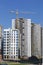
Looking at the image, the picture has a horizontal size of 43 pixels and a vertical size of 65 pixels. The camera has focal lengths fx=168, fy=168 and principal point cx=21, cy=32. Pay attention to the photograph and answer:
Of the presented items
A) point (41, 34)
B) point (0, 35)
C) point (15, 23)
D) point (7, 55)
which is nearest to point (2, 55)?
point (7, 55)

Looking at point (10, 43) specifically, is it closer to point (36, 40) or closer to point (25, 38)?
point (25, 38)

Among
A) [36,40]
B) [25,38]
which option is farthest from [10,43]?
[36,40]

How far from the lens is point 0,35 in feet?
12.9

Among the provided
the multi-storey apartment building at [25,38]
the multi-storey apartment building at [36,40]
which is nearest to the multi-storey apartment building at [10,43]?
the multi-storey apartment building at [25,38]

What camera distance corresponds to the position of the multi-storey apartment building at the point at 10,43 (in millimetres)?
3893

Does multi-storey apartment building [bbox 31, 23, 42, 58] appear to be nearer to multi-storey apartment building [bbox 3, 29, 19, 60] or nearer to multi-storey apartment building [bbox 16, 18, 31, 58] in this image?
multi-storey apartment building [bbox 16, 18, 31, 58]

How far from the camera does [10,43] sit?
13.2 feet

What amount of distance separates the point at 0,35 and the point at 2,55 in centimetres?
49

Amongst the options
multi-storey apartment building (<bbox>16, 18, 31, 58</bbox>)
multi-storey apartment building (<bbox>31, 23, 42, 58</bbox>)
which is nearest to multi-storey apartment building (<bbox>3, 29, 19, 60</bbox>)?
multi-storey apartment building (<bbox>16, 18, 31, 58</bbox>)

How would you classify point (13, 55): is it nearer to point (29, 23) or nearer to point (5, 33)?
point (5, 33)

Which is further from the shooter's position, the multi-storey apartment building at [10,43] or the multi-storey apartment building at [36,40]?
the multi-storey apartment building at [10,43]

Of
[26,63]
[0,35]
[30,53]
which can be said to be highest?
[0,35]

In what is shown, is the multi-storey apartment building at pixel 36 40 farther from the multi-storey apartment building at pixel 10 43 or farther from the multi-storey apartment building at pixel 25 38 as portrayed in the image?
the multi-storey apartment building at pixel 10 43

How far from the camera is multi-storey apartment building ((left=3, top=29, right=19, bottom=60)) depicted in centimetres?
389
